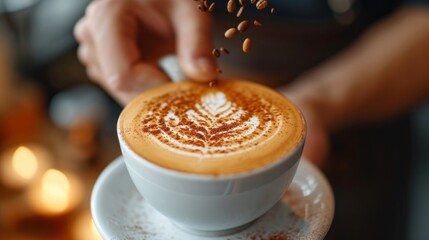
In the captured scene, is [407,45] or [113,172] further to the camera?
[407,45]

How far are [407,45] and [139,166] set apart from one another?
109 cm

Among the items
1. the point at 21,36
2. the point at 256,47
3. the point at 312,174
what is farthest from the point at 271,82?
the point at 21,36

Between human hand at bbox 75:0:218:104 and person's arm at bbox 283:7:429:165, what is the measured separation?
0.47 meters

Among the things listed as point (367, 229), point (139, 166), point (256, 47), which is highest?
point (139, 166)

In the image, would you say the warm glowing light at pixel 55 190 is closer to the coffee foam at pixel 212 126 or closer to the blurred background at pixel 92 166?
the blurred background at pixel 92 166

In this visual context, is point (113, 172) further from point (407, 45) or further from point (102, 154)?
point (407, 45)

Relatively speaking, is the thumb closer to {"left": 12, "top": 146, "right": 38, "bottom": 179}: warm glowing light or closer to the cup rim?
the cup rim

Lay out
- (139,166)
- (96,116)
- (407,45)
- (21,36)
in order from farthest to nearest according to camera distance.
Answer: (21,36) → (96,116) → (407,45) → (139,166)

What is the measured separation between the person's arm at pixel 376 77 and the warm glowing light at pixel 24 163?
28.3 inches

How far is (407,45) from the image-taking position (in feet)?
4.69

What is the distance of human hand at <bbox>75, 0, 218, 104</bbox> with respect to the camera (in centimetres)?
79

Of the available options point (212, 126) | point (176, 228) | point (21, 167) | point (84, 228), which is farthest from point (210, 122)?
point (21, 167)

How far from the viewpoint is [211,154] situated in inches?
22.1

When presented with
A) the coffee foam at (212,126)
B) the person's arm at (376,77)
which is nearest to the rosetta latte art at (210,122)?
the coffee foam at (212,126)
